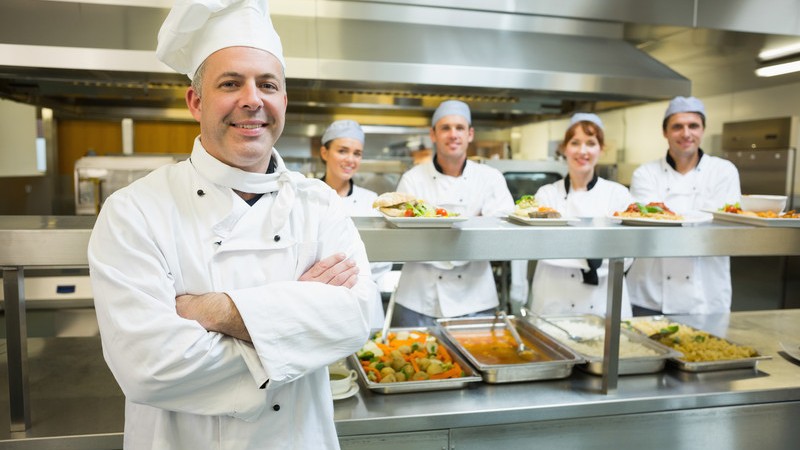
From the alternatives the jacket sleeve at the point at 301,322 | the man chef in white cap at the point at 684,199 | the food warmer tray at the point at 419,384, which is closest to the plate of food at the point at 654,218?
the food warmer tray at the point at 419,384

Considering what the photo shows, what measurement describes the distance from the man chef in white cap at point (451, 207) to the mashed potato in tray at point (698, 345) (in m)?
0.98

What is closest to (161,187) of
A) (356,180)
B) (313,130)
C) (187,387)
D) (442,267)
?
(187,387)

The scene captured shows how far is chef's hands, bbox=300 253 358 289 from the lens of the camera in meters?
1.29

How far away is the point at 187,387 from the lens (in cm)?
114

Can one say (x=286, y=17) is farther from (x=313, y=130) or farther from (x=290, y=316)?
(x=290, y=316)

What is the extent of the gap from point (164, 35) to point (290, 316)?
2.30ft

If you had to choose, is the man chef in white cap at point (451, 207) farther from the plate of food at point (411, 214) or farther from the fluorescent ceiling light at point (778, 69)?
the fluorescent ceiling light at point (778, 69)

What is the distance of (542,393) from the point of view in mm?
1774

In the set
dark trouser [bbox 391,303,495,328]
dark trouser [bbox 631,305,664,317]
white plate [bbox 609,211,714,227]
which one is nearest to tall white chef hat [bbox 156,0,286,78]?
white plate [bbox 609,211,714,227]

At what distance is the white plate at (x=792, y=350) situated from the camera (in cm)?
212

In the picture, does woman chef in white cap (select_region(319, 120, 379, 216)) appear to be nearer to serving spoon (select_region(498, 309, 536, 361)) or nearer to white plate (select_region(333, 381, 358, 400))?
serving spoon (select_region(498, 309, 536, 361))

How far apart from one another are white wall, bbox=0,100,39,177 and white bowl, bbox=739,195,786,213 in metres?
5.50

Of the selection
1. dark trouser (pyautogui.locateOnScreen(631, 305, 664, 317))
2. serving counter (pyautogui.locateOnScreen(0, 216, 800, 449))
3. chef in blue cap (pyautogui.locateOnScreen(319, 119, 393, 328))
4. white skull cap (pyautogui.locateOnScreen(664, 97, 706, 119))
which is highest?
white skull cap (pyautogui.locateOnScreen(664, 97, 706, 119))

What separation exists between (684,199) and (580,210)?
705 mm
